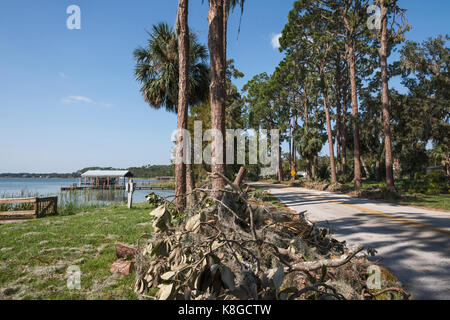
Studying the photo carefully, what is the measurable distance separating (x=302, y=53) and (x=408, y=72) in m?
14.8

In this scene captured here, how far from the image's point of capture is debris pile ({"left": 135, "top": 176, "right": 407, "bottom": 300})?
168 centimetres

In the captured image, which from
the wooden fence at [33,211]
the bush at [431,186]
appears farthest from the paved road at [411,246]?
the bush at [431,186]

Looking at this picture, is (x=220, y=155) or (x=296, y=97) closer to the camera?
(x=220, y=155)

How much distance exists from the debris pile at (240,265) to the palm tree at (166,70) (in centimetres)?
1139

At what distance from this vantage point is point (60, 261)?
3680mm

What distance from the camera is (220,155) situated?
5785mm

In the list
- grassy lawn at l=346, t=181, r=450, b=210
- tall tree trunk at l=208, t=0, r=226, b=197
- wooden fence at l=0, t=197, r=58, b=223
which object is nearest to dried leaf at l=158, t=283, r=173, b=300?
tall tree trunk at l=208, t=0, r=226, b=197

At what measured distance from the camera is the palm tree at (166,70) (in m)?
13.7

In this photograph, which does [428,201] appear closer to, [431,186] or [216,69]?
[431,186]

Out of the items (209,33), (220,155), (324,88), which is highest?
(324,88)

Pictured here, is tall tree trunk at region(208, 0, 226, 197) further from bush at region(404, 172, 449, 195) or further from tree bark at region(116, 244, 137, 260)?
bush at region(404, 172, 449, 195)

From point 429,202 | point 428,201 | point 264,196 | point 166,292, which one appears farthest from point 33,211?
point 428,201
